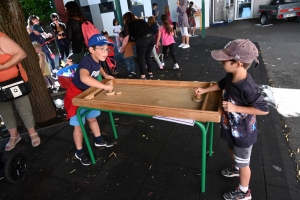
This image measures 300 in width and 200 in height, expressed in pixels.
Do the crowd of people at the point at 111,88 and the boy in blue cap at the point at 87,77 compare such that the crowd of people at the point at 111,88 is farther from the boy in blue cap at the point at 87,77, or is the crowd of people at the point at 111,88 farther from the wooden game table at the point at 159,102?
the wooden game table at the point at 159,102

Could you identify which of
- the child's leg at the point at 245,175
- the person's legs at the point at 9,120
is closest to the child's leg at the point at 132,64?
the person's legs at the point at 9,120

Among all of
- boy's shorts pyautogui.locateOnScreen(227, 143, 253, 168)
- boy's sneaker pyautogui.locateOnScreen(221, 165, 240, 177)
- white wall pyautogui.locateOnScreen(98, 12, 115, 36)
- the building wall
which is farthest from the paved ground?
white wall pyautogui.locateOnScreen(98, 12, 115, 36)

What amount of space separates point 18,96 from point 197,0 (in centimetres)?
1122

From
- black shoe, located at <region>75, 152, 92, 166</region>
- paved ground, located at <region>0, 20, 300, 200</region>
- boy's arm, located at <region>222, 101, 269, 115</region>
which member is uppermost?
boy's arm, located at <region>222, 101, 269, 115</region>

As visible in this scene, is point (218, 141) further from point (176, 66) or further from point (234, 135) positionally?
point (176, 66)

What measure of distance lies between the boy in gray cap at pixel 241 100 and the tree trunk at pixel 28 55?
118 inches

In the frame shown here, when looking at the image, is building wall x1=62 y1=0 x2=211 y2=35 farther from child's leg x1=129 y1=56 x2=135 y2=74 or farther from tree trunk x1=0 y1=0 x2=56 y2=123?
tree trunk x1=0 y1=0 x2=56 y2=123

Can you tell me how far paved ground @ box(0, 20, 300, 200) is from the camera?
230cm

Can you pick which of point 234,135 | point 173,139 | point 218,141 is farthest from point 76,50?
point 234,135

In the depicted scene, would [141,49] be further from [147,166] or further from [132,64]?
[147,166]

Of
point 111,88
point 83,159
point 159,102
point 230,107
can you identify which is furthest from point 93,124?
point 230,107

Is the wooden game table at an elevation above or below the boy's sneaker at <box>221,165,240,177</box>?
above

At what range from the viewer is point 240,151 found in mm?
1877

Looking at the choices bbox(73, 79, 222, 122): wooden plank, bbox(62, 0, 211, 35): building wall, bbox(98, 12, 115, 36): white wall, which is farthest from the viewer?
bbox(98, 12, 115, 36): white wall
